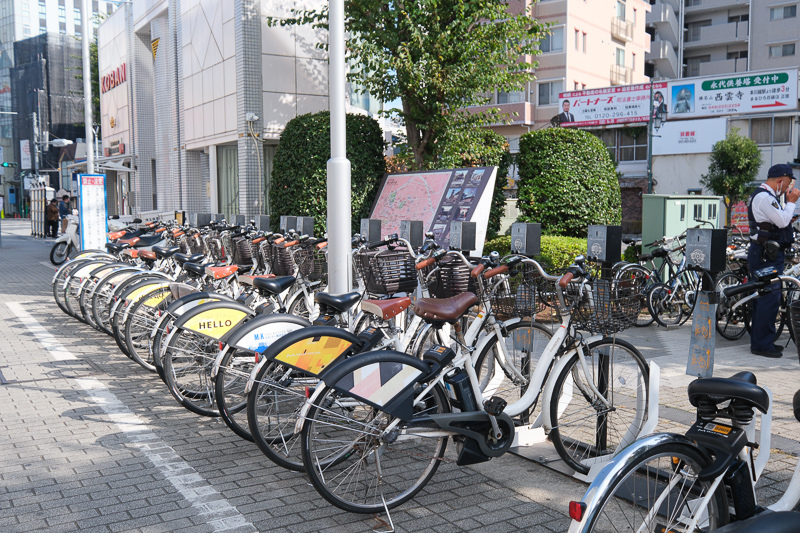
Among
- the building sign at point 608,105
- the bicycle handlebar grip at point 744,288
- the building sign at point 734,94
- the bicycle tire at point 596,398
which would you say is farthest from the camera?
the building sign at point 608,105

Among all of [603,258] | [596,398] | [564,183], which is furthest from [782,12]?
[596,398]

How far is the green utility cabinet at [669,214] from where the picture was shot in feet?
33.7

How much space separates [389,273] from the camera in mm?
5398

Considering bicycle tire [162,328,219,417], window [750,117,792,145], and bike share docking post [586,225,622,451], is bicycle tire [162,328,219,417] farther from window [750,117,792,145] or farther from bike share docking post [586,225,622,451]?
window [750,117,792,145]

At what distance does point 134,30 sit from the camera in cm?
2573

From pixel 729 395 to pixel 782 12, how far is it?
50753 mm

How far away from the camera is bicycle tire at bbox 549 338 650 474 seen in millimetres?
4102

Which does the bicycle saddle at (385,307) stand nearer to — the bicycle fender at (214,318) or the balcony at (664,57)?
the bicycle fender at (214,318)

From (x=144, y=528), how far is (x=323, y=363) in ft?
4.23

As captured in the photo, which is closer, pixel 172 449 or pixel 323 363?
pixel 323 363

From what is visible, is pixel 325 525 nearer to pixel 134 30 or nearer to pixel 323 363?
pixel 323 363

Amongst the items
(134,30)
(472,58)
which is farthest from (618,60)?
(472,58)

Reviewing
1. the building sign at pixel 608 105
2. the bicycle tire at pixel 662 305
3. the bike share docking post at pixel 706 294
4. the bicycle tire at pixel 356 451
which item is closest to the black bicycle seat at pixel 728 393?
the bike share docking post at pixel 706 294

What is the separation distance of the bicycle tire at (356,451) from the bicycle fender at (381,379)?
97 millimetres
